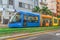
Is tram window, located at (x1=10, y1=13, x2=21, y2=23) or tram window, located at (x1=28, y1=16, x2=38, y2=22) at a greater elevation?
tram window, located at (x1=10, y1=13, x2=21, y2=23)

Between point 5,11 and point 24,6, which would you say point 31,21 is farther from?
point 24,6

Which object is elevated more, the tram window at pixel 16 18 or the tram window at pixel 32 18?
the tram window at pixel 16 18

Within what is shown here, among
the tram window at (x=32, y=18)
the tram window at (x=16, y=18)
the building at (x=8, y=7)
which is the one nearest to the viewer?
the tram window at (x=16, y=18)

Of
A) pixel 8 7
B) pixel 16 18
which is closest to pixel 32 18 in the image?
pixel 16 18

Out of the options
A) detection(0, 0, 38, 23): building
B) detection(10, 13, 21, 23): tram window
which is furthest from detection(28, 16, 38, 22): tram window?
detection(0, 0, 38, 23): building

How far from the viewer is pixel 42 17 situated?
4678 centimetres

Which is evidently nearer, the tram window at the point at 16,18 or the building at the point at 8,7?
the tram window at the point at 16,18

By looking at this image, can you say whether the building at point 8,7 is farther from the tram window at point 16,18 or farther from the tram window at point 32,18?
the tram window at point 16,18

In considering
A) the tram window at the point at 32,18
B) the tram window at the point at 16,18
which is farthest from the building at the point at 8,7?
the tram window at the point at 16,18

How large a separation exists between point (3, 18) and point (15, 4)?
583 cm

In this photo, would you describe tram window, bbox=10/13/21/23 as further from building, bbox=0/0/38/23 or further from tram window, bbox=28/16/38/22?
building, bbox=0/0/38/23

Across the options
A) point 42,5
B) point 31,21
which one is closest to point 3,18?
point 31,21

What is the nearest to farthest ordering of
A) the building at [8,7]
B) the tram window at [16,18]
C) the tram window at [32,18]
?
the tram window at [16,18] → the tram window at [32,18] → the building at [8,7]

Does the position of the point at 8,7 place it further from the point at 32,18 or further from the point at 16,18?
the point at 16,18
